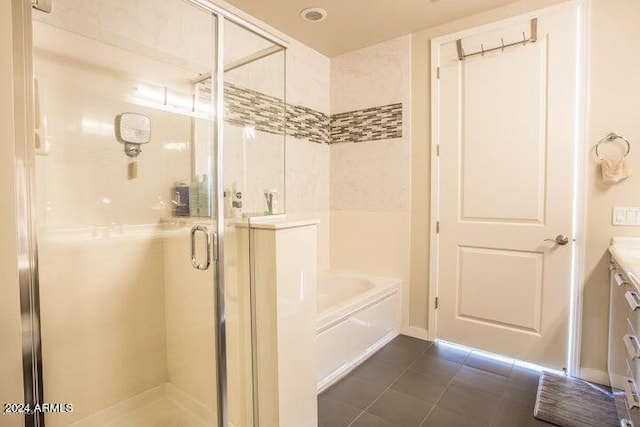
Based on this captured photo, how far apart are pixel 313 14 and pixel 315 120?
0.90 meters

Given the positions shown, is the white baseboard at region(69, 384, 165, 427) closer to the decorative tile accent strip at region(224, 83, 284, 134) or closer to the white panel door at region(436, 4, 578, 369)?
the decorative tile accent strip at region(224, 83, 284, 134)

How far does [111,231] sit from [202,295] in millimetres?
620

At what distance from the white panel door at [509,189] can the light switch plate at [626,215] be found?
0.23 m

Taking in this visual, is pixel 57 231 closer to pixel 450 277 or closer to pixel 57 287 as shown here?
pixel 57 287

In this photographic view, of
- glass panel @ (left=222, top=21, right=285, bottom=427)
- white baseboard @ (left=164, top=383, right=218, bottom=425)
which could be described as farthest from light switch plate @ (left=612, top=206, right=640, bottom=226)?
white baseboard @ (left=164, top=383, right=218, bottom=425)

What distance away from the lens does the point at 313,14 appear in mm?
2424

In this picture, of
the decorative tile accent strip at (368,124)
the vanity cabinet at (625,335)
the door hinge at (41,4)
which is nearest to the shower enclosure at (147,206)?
the door hinge at (41,4)

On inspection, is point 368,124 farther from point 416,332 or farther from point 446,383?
point 446,383

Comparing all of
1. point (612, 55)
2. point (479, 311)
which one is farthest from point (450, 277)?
point (612, 55)

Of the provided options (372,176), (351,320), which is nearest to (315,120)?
(372,176)

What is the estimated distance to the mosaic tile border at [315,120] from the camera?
208cm

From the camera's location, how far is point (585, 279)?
2.08 metres

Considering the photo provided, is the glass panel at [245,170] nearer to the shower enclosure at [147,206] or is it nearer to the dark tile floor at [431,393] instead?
the shower enclosure at [147,206]

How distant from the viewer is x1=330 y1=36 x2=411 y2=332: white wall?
281cm
